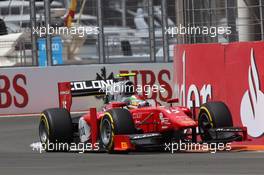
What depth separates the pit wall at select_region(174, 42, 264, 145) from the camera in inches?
560

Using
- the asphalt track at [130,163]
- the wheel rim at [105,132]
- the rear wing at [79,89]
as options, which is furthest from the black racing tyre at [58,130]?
the wheel rim at [105,132]

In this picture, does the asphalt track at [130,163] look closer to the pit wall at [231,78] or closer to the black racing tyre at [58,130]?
the black racing tyre at [58,130]

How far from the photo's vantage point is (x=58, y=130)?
14727 mm

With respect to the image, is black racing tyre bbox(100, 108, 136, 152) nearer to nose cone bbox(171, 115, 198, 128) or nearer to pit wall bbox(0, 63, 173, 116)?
nose cone bbox(171, 115, 198, 128)

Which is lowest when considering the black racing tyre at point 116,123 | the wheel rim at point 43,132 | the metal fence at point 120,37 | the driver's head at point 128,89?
the wheel rim at point 43,132

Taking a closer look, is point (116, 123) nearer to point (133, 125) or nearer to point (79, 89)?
point (133, 125)

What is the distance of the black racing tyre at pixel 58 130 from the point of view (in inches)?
580

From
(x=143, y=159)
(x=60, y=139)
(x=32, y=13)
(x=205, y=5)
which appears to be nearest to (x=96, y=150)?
(x=60, y=139)

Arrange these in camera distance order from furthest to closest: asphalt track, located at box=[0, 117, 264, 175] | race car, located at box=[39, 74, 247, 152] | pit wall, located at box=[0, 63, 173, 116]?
pit wall, located at box=[0, 63, 173, 116]
race car, located at box=[39, 74, 247, 152]
asphalt track, located at box=[0, 117, 264, 175]

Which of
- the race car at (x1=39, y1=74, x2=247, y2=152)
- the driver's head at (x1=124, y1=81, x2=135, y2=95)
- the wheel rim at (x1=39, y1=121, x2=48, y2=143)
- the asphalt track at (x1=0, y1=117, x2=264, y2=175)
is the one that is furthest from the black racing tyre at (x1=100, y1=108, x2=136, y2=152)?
the wheel rim at (x1=39, y1=121, x2=48, y2=143)

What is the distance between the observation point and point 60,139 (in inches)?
580

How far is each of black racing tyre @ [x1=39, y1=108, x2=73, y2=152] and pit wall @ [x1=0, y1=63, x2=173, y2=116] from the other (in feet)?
23.9

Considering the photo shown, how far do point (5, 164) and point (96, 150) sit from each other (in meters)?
2.17

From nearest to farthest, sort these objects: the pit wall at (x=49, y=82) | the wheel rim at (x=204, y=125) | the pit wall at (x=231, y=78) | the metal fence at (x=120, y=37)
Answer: the wheel rim at (x=204, y=125), the pit wall at (x=231, y=78), the pit wall at (x=49, y=82), the metal fence at (x=120, y=37)
